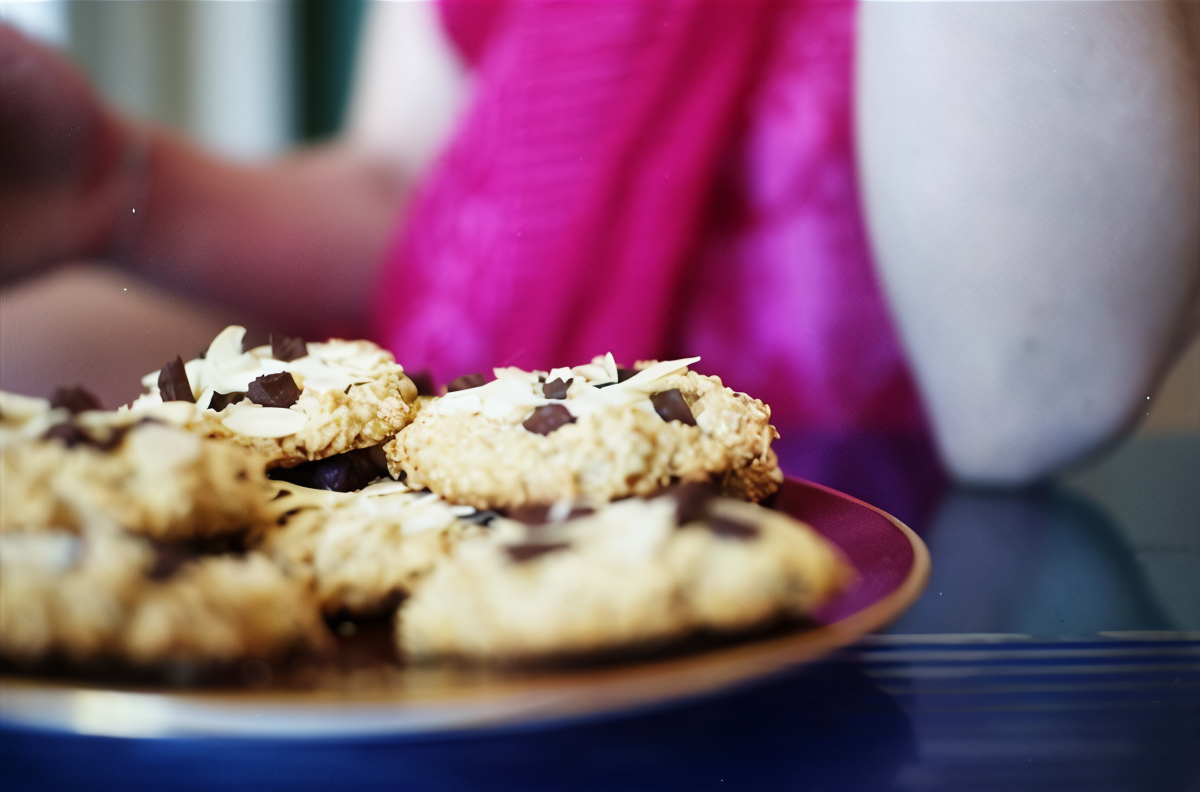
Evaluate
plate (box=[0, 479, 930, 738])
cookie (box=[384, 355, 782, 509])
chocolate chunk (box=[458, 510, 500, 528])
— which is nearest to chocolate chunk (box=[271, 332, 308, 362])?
cookie (box=[384, 355, 782, 509])

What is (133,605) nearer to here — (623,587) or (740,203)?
(623,587)

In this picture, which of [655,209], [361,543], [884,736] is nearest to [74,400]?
[361,543]

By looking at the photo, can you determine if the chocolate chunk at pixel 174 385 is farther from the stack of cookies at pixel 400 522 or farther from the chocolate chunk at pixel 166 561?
the chocolate chunk at pixel 166 561

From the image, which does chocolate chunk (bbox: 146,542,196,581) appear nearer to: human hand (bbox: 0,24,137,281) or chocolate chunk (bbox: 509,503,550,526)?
chocolate chunk (bbox: 509,503,550,526)

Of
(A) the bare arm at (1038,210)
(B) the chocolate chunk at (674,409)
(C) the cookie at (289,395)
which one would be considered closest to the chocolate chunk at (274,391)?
(C) the cookie at (289,395)

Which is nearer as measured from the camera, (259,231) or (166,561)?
(166,561)

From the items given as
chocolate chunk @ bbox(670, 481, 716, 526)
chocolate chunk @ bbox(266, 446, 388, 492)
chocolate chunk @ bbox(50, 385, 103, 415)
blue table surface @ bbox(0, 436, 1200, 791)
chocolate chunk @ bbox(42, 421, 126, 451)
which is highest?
chocolate chunk @ bbox(50, 385, 103, 415)

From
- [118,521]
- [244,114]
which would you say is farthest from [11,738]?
[244,114]
